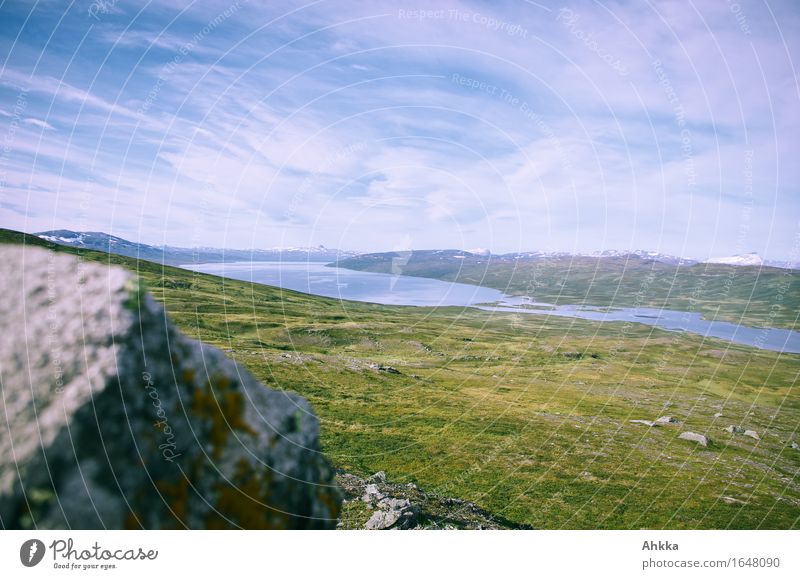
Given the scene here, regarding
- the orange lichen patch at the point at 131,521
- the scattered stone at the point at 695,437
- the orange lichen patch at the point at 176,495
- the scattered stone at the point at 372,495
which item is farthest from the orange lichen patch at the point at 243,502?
the scattered stone at the point at 695,437

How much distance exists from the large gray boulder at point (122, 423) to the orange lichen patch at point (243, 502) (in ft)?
0.05

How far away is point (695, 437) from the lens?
3584 cm

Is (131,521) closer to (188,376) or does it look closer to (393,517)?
Answer: (188,376)

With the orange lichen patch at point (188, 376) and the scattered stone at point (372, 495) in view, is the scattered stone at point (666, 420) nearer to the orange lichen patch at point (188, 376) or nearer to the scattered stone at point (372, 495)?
the scattered stone at point (372, 495)

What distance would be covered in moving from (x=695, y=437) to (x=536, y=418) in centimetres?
1296

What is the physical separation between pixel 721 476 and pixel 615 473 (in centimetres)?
856

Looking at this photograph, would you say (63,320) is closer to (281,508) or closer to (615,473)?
(281,508)

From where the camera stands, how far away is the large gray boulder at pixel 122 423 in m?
5.14

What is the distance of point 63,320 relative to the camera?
19.3ft

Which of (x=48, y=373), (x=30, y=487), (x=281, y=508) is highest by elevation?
(x=48, y=373)

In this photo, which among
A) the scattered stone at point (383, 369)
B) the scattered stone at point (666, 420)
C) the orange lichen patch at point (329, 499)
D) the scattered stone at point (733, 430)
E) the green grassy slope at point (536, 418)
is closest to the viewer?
the orange lichen patch at point (329, 499)

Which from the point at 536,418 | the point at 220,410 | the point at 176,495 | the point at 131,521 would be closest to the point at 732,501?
the point at 536,418
